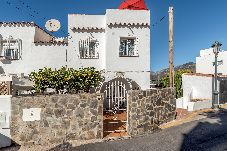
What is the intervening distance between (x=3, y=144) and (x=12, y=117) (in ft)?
4.62

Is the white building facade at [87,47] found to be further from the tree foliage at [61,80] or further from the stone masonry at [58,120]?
the stone masonry at [58,120]

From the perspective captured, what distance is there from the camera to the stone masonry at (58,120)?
12.3 meters

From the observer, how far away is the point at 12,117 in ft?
39.9

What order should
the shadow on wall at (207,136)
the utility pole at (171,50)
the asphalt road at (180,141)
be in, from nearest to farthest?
the shadow on wall at (207,136), the asphalt road at (180,141), the utility pole at (171,50)

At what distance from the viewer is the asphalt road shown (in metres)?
11.4

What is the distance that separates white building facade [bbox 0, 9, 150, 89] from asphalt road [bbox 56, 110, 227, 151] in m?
6.79

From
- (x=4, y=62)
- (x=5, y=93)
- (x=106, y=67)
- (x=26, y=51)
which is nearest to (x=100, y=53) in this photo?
(x=106, y=67)

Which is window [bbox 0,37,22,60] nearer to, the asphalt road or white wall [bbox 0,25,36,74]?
white wall [bbox 0,25,36,74]

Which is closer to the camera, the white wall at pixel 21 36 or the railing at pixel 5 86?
the railing at pixel 5 86

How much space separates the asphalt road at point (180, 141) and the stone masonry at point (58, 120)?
109 cm

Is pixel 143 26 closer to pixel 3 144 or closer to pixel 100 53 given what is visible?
pixel 100 53

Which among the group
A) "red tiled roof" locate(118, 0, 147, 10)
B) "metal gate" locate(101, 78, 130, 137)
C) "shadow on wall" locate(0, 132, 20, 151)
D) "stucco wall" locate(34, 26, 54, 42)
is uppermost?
"red tiled roof" locate(118, 0, 147, 10)

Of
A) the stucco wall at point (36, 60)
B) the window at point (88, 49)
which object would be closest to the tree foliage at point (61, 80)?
the stucco wall at point (36, 60)

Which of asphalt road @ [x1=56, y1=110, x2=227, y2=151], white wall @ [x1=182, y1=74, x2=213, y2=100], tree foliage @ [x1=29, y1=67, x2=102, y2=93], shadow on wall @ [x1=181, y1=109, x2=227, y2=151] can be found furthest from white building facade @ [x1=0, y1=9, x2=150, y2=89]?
asphalt road @ [x1=56, y1=110, x2=227, y2=151]
